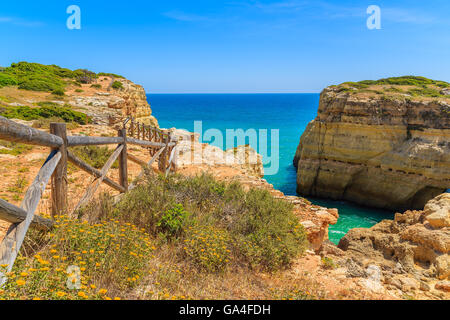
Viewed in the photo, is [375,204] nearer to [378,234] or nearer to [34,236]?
[378,234]

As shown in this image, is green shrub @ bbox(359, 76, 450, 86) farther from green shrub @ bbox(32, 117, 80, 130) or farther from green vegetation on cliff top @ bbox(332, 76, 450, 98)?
green shrub @ bbox(32, 117, 80, 130)

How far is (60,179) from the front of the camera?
3.24 metres

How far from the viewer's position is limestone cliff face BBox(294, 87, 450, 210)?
18531mm

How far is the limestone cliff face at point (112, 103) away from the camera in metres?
17.5

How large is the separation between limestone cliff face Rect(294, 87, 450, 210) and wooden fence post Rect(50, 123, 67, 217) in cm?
2104

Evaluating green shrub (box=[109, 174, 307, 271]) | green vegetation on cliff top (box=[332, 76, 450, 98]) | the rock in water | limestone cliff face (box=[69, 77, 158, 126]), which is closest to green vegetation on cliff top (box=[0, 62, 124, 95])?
limestone cliff face (box=[69, 77, 158, 126])

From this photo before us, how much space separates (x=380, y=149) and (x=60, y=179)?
21809 millimetres

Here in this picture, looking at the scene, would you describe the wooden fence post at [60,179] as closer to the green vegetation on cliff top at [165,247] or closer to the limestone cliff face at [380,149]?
the green vegetation on cliff top at [165,247]

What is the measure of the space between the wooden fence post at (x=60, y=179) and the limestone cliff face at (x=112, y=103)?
47.2 ft

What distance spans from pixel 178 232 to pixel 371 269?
3.81 meters

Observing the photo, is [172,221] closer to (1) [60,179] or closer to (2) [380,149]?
(1) [60,179]

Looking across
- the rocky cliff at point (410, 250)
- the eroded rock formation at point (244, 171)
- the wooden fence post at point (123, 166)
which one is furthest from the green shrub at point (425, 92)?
the wooden fence post at point (123, 166)

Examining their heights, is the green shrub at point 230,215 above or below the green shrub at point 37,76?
below

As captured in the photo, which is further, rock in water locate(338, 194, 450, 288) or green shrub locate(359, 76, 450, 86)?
green shrub locate(359, 76, 450, 86)
